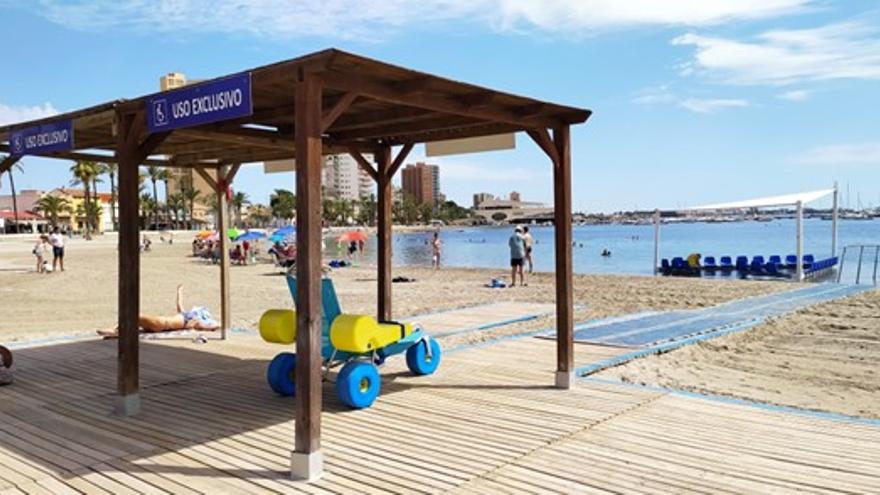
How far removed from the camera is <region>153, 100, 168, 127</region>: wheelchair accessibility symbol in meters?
4.91

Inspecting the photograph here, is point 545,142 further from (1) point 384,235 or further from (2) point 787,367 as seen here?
(2) point 787,367

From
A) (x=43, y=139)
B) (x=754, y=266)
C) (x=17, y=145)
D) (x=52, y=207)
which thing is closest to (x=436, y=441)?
(x=43, y=139)

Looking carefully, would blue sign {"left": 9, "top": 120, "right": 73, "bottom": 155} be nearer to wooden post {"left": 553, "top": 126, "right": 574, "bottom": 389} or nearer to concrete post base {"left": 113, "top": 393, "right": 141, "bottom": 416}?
concrete post base {"left": 113, "top": 393, "right": 141, "bottom": 416}

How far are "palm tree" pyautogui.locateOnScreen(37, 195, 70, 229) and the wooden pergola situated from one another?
81791mm

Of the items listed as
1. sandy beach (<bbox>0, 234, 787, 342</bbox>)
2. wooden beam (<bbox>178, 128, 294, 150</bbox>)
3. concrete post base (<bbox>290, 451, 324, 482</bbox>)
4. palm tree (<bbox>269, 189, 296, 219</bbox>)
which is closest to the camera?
concrete post base (<bbox>290, 451, 324, 482</bbox>)

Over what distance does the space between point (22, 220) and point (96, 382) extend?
308 ft

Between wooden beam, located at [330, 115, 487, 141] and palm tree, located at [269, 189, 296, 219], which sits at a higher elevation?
palm tree, located at [269, 189, 296, 219]

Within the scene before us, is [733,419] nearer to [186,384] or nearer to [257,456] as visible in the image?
[257,456]

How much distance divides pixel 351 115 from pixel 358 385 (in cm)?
255

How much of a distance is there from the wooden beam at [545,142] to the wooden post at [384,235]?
2281mm

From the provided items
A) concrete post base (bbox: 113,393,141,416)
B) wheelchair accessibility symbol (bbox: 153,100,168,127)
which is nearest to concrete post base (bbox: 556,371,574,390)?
concrete post base (bbox: 113,393,141,416)

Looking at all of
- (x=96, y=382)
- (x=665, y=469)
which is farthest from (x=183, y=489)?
(x=96, y=382)

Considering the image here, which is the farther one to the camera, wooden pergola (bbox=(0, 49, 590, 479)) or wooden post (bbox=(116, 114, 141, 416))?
wooden post (bbox=(116, 114, 141, 416))

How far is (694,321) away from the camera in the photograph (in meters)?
10.6
